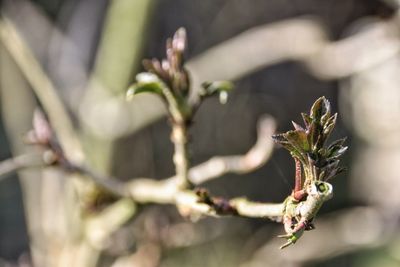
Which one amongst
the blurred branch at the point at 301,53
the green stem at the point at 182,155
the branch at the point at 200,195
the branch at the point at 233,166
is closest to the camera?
the branch at the point at 200,195

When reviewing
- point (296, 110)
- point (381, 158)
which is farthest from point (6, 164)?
point (296, 110)

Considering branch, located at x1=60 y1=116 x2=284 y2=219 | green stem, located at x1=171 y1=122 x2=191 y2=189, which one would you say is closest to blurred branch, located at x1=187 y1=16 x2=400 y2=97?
branch, located at x1=60 y1=116 x2=284 y2=219

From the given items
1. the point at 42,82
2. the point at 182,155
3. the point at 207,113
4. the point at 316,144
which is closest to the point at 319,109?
the point at 316,144

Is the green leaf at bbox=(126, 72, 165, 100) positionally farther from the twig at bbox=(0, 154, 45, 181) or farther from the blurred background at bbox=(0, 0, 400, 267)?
the twig at bbox=(0, 154, 45, 181)

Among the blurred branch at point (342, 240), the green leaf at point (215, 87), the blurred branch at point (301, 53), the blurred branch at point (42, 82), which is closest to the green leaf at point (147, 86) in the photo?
the green leaf at point (215, 87)

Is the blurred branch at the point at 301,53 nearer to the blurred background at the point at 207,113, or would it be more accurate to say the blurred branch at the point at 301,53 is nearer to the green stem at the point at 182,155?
the blurred background at the point at 207,113

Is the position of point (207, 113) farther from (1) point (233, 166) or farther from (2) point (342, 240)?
(1) point (233, 166)

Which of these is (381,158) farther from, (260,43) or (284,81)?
(284,81)

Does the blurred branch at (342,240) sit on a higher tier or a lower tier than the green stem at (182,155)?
lower
